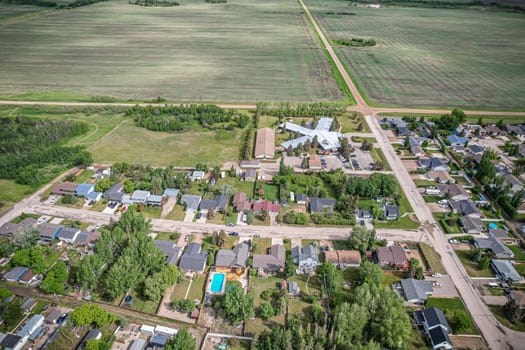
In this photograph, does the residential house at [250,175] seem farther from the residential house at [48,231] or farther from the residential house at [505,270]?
the residential house at [505,270]

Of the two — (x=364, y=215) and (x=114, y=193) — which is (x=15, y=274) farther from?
(x=364, y=215)

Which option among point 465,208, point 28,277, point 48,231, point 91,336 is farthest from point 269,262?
point 465,208

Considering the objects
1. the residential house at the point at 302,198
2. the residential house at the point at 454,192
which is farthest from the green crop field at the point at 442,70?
the residential house at the point at 302,198

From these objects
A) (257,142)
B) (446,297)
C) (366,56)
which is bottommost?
(446,297)

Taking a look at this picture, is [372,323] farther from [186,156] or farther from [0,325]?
[186,156]

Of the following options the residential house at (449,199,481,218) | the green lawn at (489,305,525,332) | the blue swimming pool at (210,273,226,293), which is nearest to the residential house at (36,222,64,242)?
the blue swimming pool at (210,273,226,293)

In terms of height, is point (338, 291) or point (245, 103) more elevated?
point (245, 103)

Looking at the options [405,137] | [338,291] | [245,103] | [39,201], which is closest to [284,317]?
[338,291]
